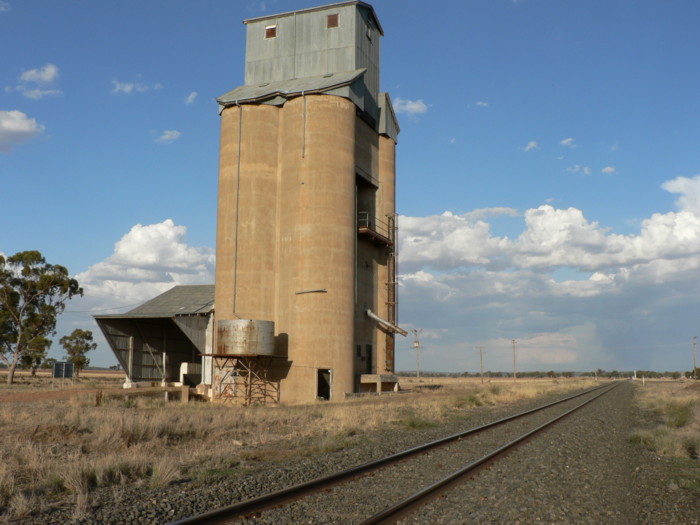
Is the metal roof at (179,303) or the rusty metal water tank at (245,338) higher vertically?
the metal roof at (179,303)

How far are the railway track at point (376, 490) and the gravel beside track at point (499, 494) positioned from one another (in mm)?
63

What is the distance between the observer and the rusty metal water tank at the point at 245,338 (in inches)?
1395

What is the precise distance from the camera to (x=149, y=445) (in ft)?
48.3

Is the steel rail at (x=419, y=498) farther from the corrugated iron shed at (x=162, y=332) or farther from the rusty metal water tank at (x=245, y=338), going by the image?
the corrugated iron shed at (x=162, y=332)

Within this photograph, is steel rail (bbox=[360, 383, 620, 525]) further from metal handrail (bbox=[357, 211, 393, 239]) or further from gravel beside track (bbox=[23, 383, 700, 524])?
metal handrail (bbox=[357, 211, 393, 239])

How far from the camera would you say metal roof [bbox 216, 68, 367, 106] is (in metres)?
40.1

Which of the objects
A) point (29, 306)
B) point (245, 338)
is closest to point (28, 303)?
point (29, 306)

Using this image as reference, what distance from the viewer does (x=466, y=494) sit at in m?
9.91

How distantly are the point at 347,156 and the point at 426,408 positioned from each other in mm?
18210

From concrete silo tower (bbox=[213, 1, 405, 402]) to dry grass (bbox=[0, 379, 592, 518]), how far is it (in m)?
11.6

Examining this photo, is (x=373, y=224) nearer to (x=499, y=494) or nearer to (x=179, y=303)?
(x=179, y=303)

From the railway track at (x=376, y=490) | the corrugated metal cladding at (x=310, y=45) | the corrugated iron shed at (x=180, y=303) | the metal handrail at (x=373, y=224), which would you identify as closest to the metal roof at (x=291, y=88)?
the corrugated metal cladding at (x=310, y=45)

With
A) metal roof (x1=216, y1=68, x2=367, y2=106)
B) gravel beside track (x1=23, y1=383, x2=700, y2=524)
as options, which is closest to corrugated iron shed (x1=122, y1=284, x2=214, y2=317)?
metal roof (x1=216, y1=68, x2=367, y2=106)

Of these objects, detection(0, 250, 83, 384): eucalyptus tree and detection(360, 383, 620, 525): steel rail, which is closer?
detection(360, 383, 620, 525): steel rail
